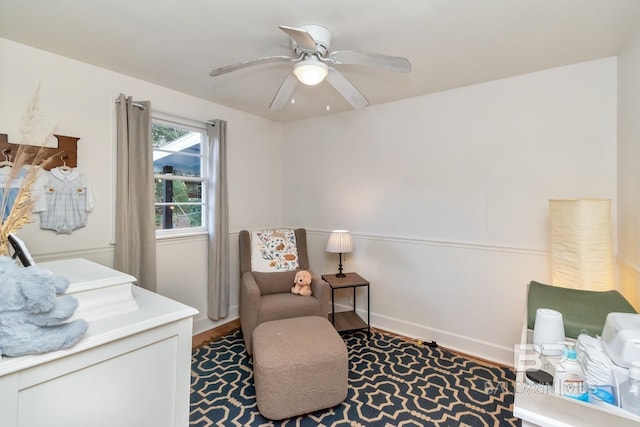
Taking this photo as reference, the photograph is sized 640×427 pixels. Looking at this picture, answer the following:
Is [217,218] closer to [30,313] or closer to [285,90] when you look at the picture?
[285,90]

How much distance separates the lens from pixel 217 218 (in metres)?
2.99

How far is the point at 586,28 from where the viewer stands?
1.70 m

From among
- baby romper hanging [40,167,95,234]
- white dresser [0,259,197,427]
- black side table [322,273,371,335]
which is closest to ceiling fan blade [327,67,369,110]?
white dresser [0,259,197,427]

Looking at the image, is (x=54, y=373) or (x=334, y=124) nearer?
(x=54, y=373)

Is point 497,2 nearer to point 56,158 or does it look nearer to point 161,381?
point 161,381

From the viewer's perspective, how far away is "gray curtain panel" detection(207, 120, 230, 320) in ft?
9.82

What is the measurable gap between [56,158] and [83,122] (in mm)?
334

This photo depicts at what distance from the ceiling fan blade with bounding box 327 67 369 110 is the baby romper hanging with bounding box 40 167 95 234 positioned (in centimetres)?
192

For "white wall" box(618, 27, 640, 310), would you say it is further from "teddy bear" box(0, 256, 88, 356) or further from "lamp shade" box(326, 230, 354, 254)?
"teddy bear" box(0, 256, 88, 356)

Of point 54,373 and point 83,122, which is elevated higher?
point 83,122

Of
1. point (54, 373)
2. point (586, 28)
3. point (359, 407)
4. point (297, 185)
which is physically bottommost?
point (359, 407)

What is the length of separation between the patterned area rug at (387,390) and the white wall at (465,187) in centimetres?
38

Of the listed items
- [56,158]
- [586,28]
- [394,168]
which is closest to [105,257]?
[56,158]

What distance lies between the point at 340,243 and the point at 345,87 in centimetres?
152
